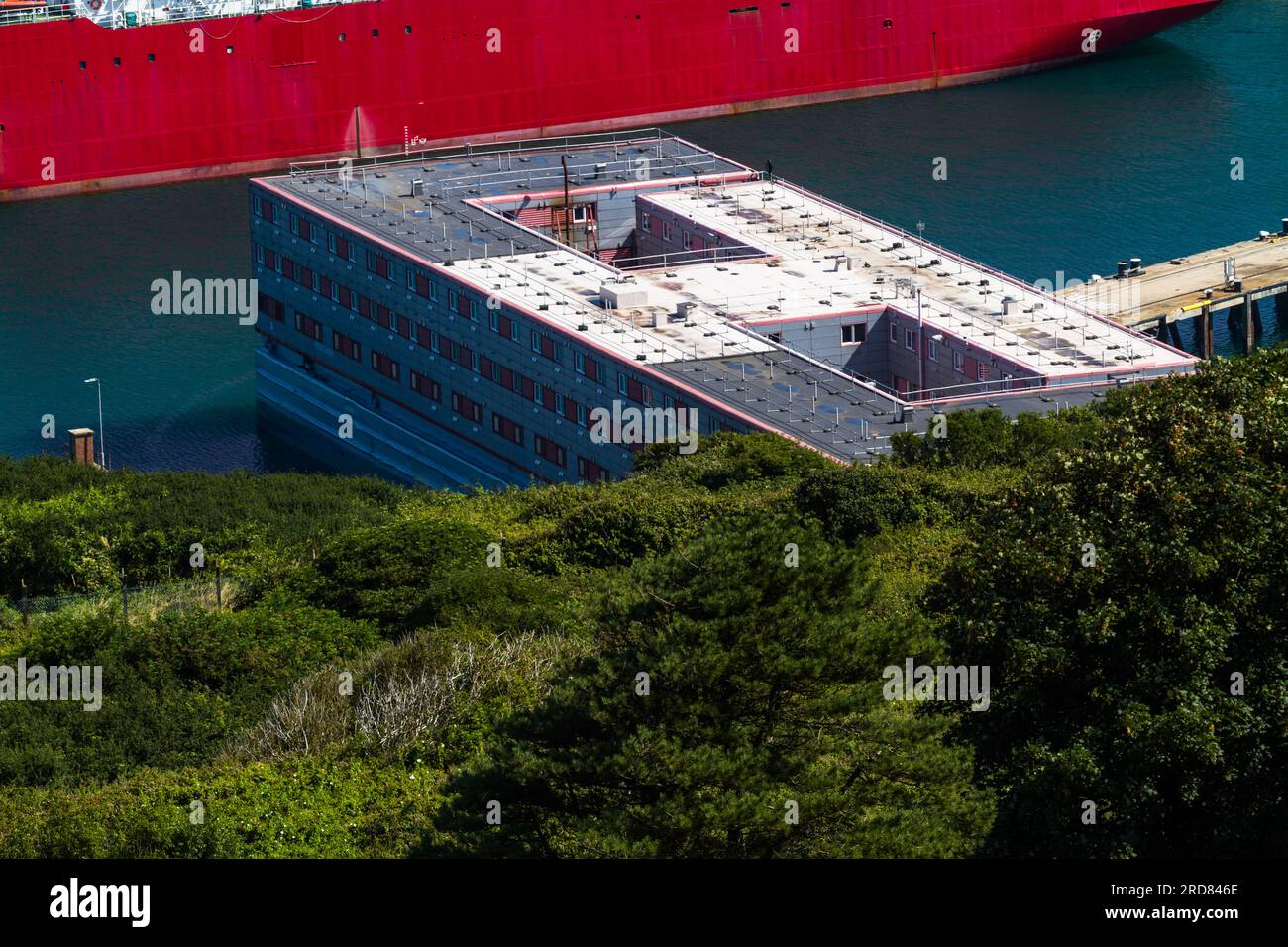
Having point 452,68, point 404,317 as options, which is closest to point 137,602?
point 404,317

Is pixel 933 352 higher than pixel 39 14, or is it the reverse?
pixel 39 14

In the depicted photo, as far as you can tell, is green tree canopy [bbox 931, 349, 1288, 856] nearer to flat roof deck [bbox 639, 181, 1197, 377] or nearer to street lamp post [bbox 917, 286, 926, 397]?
flat roof deck [bbox 639, 181, 1197, 377]

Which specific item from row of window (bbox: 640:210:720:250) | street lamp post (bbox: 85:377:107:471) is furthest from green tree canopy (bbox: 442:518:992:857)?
row of window (bbox: 640:210:720:250)

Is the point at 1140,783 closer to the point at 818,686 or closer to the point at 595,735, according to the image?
the point at 818,686

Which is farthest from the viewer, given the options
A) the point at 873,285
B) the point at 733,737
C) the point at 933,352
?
the point at 873,285

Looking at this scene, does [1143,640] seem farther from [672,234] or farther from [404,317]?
[672,234]

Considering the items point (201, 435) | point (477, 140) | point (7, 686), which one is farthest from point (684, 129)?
point (7, 686)
